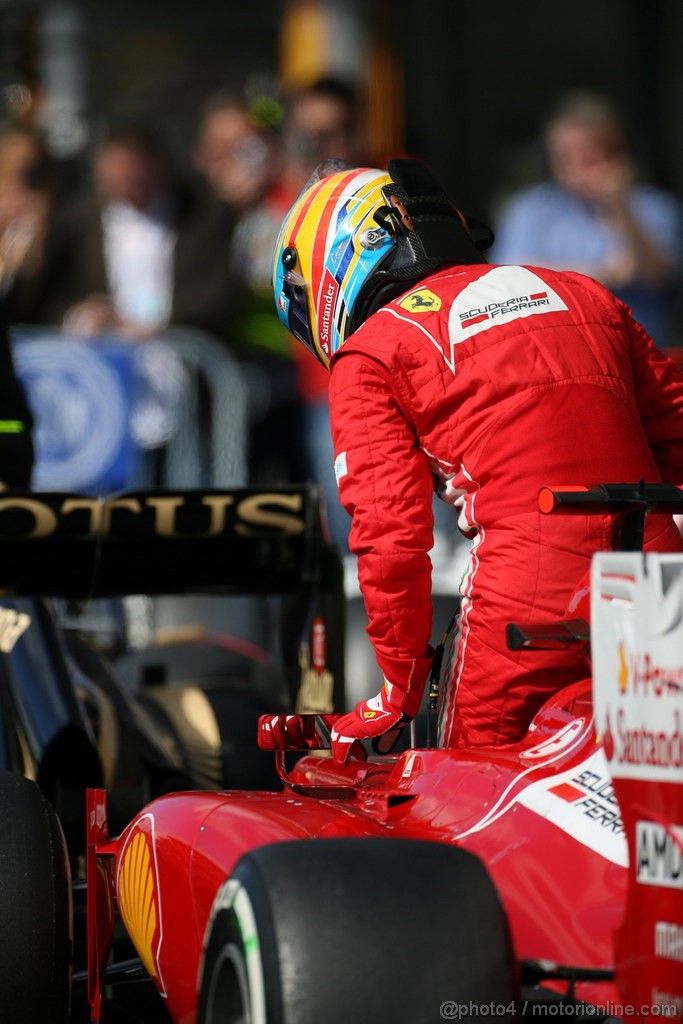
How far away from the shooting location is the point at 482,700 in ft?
11.3

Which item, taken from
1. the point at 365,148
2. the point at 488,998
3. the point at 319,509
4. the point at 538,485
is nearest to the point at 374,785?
the point at 538,485

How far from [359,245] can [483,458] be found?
769 mm

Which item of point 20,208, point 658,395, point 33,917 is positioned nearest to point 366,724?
point 33,917

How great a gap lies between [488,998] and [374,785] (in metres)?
0.99

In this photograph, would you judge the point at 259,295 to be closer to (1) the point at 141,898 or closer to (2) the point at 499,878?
(1) the point at 141,898

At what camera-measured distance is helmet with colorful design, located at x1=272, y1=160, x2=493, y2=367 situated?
3.96 metres

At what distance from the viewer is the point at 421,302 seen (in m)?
3.69

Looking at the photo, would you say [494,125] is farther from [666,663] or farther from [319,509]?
[666,663]

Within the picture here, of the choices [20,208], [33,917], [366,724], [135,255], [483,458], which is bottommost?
[33,917]

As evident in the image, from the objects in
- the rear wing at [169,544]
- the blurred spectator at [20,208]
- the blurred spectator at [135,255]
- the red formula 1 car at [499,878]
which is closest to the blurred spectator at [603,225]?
the blurred spectator at [135,255]

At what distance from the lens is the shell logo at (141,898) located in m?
3.32

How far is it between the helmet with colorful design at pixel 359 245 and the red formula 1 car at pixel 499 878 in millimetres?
984

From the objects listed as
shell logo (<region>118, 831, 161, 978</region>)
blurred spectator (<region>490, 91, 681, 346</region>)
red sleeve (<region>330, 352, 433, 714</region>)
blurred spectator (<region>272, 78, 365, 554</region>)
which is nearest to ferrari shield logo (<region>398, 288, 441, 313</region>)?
red sleeve (<region>330, 352, 433, 714</region>)

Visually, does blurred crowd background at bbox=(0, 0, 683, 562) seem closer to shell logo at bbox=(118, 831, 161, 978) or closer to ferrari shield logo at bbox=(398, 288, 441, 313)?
ferrari shield logo at bbox=(398, 288, 441, 313)
